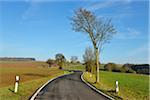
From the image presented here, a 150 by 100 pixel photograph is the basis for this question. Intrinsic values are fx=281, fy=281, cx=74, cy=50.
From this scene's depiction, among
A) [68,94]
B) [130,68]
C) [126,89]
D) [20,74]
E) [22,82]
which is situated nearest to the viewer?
[68,94]

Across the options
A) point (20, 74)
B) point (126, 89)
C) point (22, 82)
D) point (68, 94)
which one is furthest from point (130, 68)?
point (68, 94)

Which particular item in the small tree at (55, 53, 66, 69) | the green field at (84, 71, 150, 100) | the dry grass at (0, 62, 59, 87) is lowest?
the green field at (84, 71, 150, 100)

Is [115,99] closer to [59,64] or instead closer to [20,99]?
[20,99]

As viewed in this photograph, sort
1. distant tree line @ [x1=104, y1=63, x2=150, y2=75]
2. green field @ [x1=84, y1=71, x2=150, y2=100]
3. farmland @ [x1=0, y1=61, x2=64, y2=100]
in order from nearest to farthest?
farmland @ [x1=0, y1=61, x2=64, y2=100]
green field @ [x1=84, y1=71, x2=150, y2=100]
distant tree line @ [x1=104, y1=63, x2=150, y2=75]

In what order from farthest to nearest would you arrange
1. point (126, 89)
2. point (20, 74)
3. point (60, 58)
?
point (60, 58), point (20, 74), point (126, 89)

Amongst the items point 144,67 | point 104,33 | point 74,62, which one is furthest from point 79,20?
point 74,62

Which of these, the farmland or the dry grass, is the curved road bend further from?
the dry grass

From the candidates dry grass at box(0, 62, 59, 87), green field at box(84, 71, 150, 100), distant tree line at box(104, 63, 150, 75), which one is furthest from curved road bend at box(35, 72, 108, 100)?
distant tree line at box(104, 63, 150, 75)

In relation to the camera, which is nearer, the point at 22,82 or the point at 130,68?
the point at 22,82

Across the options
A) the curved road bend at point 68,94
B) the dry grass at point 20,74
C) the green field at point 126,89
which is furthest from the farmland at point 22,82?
the green field at point 126,89

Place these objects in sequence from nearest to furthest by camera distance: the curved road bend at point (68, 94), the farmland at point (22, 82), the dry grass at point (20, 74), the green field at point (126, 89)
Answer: the curved road bend at point (68, 94)
the farmland at point (22, 82)
the green field at point (126, 89)
the dry grass at point (20, 74)

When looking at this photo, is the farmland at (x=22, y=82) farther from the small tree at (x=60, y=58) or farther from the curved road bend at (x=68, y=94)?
the small tree at (x=60, y=58)

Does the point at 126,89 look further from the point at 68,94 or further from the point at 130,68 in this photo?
the point at 130,68

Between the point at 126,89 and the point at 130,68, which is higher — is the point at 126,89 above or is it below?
below
